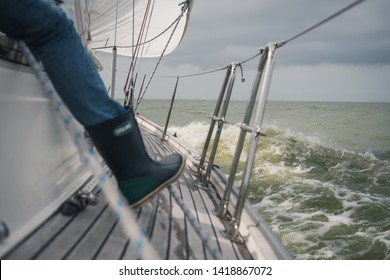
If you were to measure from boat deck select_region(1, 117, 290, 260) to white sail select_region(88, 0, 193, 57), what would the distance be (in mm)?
2605

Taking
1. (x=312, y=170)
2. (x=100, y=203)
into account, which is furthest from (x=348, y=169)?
(x=100, y=203)

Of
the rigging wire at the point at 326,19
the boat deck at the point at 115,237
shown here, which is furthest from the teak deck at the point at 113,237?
the rigging wire at the point at 326,19

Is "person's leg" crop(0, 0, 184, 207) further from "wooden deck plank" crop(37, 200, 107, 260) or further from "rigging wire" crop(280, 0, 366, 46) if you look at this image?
"rigging wire" crop(280, 0, 366, 46)

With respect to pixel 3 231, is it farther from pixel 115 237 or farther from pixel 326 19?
pixel 326 19

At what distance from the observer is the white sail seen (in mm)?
4285

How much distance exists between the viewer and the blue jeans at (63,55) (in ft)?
3.60

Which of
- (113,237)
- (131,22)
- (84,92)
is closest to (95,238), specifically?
(113,237)

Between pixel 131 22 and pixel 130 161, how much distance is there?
4125 millimetres

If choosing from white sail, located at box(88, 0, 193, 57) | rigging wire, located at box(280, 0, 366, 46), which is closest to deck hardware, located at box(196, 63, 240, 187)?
rigging wire, located at box(280, 0, 366, 46)

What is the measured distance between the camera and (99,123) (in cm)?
125

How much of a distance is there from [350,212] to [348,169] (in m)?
2.99

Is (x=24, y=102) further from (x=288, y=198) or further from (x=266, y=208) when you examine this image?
(x=288, y=198)

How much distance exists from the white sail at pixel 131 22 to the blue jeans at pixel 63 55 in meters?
2.63

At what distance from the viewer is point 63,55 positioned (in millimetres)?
1183
